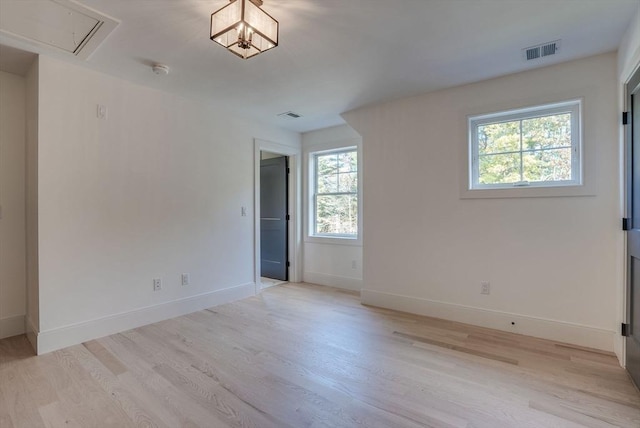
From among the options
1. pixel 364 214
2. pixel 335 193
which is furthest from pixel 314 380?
pixel 335 193

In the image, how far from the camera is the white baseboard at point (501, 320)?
2.56 meters

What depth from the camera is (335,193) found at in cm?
473

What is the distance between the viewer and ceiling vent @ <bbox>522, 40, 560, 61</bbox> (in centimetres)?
237

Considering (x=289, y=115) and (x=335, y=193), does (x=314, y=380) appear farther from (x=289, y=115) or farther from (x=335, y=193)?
(x=289, y=115)

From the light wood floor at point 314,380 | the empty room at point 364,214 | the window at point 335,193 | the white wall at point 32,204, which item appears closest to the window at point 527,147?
the empty room at point 364,214

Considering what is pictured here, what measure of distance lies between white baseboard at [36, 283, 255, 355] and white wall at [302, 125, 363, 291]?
124cm

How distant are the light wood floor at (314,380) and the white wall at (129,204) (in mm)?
357

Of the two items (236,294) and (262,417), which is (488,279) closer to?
(262,417)

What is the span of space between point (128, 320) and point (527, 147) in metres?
4.14

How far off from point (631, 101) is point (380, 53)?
1.80 metres

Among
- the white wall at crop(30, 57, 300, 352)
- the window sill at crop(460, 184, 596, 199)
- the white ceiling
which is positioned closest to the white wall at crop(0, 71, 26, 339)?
the white ceiling

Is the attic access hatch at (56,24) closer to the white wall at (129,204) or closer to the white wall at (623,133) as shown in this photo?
the white wall at (129,204)

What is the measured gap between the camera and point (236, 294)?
3988 millimetres

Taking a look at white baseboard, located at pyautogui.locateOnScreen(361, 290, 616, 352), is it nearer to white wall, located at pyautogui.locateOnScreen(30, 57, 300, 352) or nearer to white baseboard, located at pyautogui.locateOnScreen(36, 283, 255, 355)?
white baseboard, located at pyautogui.locateOnScreen(36, 283, 255, 355)
